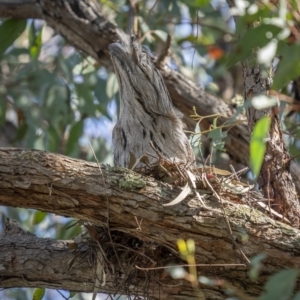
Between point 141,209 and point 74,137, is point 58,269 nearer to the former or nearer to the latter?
point 141,209

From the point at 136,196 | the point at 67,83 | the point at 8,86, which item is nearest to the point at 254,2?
the point at 136,196

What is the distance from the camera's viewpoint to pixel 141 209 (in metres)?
2.34

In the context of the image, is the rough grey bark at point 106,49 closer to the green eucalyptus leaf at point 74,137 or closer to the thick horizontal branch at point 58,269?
the green eucalyptus leaf at point 74,137

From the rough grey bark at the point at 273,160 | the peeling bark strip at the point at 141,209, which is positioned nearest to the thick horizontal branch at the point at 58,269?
the peeling bark strip at the point at 141,209

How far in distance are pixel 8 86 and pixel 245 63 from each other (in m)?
3.15

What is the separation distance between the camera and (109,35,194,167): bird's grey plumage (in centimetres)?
301

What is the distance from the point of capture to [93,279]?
8.44 feet

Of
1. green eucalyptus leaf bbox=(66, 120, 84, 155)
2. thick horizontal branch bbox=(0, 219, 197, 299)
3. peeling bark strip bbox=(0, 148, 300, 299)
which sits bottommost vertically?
green eucalyptus leaf bbox=(66, 120, 84, 155)

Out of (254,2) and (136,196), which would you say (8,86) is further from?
(254,2)

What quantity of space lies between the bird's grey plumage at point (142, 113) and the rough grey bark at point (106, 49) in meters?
0.72

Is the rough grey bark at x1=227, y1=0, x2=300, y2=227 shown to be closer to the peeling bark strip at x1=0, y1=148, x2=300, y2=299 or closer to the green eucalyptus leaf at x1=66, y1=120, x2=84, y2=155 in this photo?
the peeling bark strip at x1=0, y1=148, x2=300, y2=299

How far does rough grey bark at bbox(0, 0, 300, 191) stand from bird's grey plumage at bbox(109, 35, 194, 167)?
72 cm

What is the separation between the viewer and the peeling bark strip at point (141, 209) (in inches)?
90.4

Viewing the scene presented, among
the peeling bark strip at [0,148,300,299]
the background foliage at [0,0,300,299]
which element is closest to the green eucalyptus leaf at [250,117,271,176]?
the peeling bark strip at [0,148,300,299]
